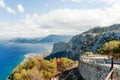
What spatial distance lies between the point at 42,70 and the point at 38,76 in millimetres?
8286

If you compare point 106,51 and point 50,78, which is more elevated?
point 106,51

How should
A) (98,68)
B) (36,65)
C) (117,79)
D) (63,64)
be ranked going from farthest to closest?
(63,64) → (36,65) → (98,68) → (117,79)

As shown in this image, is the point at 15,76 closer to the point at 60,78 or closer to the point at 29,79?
the point at 29,79

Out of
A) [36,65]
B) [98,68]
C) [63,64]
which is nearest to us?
[98,68]

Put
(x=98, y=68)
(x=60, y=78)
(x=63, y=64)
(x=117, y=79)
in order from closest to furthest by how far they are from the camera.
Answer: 1. (x=117, y=79)
2. (x=98, y=68)
3. (x=60, y=78)
4. (x=63, y=64)

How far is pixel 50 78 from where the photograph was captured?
243ft

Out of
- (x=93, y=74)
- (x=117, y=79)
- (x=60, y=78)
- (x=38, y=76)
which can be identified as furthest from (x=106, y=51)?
(x=117, y=79)

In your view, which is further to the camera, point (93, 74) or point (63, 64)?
point (63, 64)

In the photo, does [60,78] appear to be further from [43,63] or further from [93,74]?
[93,74]

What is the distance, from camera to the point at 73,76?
68812 mm

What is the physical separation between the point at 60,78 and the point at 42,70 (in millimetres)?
6344

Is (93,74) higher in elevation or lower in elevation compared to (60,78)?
higher

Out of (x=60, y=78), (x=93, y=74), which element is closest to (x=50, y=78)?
(x=60, y=78)

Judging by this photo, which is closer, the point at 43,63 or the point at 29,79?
the point at 29,79
